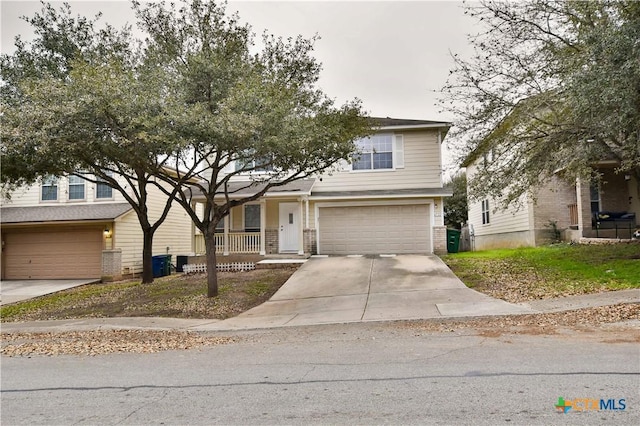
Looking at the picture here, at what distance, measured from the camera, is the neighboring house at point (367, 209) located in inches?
773

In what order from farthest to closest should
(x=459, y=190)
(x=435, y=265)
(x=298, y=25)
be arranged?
(x=459, y=190) < (x=435, y=265) < (x=298, y=25)

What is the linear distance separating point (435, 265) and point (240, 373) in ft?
36.3

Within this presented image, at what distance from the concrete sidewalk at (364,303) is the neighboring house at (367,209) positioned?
4332 millimetres

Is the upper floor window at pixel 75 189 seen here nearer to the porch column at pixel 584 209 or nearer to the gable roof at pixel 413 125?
the gable roof at pixel 413 125

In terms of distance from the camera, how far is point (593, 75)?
9.56m

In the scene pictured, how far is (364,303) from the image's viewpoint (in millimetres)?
11500

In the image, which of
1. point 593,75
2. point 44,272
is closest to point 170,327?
point 593,75

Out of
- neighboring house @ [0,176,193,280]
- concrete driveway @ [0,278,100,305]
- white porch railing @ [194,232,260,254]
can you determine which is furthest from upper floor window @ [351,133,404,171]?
concrete driveway @ [0,278,100,305]

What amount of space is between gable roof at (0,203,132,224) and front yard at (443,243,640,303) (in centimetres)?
1468

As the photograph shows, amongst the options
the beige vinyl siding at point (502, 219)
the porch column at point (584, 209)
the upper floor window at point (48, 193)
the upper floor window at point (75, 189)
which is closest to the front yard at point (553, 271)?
the porch column at point (584, 209)

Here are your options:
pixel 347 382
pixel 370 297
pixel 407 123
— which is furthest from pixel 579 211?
pixel 347 382

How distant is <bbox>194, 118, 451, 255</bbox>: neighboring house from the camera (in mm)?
19625

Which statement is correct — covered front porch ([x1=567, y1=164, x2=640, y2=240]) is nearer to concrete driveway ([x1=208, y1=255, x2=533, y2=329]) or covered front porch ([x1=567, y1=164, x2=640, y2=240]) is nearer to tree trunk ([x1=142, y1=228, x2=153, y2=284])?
concrete driveway ([x1=208, y1=255, x2=533, y2=329])

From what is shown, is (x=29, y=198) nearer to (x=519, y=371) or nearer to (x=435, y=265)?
(x=435, y=265)
